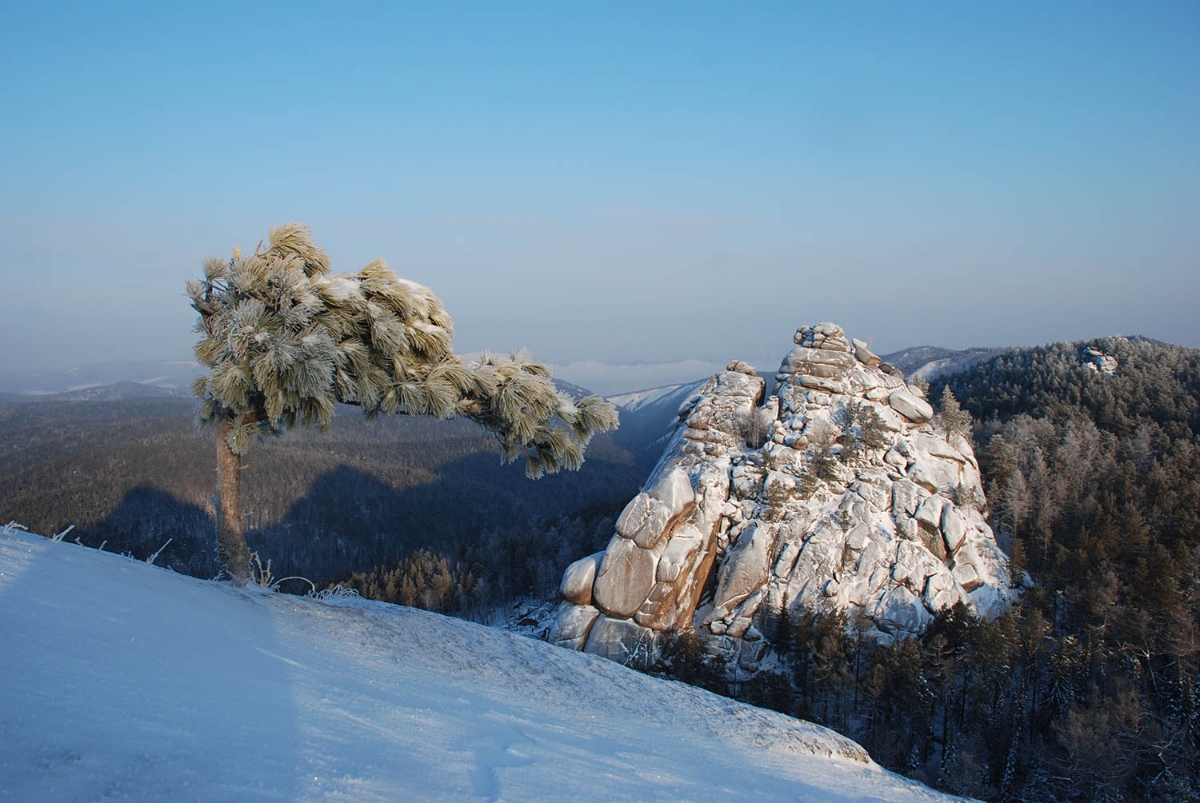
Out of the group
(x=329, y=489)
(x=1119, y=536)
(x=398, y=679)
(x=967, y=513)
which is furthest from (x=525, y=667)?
(x=329, y=489)

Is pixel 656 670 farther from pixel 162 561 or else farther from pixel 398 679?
pixel 162 561

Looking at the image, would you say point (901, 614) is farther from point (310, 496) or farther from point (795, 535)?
point (310, 496)

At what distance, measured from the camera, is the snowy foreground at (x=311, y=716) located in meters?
3.06

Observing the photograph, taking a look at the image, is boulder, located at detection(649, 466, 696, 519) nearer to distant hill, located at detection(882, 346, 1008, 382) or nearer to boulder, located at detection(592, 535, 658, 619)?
boulder, located at detection(592, 535, 658, 619)

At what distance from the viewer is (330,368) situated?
6.40 meters

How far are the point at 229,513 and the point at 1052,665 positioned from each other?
32.1 meters

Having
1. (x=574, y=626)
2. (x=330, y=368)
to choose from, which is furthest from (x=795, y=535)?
(x=330, y=368)

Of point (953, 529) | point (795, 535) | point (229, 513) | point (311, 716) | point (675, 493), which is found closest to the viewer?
point (311, 716)

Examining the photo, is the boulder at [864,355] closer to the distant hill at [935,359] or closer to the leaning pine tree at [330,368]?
the leaning pine tree at [330,368]

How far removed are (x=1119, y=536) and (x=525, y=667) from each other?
1455 inches

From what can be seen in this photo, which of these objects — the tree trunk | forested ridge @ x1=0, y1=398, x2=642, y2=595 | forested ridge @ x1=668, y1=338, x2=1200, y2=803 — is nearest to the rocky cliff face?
forested ridge @ x1=668, y1=338, x2=1200, y2=803

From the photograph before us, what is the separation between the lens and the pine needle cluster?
6441 millimetres

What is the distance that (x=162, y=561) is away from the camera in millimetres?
68250

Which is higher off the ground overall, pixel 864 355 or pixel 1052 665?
pixel 864 355
